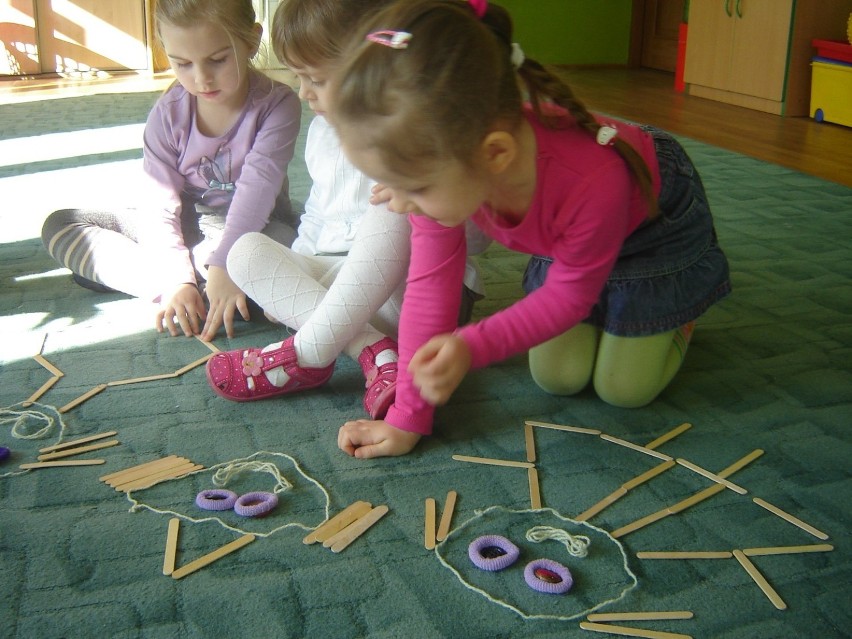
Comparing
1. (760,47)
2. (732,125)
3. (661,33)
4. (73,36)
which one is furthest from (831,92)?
(73,36)

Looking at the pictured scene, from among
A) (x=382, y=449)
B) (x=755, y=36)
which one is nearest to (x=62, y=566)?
(x=382, y=449)

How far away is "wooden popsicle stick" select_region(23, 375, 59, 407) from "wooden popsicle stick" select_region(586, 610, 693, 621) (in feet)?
3.03

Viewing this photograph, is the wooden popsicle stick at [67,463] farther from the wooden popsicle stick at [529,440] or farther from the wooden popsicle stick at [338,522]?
the wooden popsicle stick at [529,440]

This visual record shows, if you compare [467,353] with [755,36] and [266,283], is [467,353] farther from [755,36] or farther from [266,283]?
[755,36]

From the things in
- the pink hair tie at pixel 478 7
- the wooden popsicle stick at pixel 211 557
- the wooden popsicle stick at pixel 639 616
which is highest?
the pink hair tie at pixel 478 7

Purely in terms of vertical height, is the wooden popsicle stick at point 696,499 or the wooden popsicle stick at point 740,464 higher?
the wooden popsicle stick at point 740,464

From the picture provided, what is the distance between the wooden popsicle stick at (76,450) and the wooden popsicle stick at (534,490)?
59cm

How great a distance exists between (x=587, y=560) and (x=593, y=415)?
0.38 metres

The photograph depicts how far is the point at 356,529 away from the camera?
103 cm

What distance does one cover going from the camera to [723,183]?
2.83 metres

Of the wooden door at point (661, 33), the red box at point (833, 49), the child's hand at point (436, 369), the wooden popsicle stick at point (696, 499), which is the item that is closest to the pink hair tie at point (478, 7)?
the child's hand at point (436, 369)

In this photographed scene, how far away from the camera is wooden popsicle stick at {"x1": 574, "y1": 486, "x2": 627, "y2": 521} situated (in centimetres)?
107

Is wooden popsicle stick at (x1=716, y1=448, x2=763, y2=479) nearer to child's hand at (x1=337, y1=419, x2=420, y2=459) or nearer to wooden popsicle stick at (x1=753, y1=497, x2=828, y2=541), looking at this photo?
wooden popsicle stick at (x1=753, y1=497, x2=828, y2=541)

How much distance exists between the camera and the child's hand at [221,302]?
1573 millimetres
